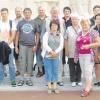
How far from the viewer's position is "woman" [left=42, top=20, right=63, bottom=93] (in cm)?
1062

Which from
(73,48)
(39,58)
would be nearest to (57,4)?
(39,58)

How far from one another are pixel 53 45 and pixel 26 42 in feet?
2.46

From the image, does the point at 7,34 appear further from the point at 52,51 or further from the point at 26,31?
the point at 52,51

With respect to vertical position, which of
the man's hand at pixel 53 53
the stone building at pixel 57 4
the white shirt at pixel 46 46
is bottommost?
the man's hand at pixel 53 53

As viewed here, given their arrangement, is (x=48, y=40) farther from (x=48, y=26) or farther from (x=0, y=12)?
(x=0, y=12)

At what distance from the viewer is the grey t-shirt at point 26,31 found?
1109cm

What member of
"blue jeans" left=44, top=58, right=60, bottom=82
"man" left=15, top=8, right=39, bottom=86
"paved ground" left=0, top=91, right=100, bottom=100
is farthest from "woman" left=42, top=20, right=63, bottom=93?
"man" left=15, top=8, right=39, bottom=86

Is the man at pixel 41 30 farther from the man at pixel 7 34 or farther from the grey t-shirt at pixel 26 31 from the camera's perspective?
the man at pixel 7 34

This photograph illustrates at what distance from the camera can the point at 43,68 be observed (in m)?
11.7

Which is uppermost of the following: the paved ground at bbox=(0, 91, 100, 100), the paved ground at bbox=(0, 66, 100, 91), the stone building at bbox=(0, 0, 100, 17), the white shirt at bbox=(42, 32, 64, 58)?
the stone building at bbox=(0, 0, 100, 17)

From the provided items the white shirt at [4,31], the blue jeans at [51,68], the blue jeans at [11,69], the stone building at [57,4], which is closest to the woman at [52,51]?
the blue jeans at [51,68]

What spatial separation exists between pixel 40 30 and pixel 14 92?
1623 mm

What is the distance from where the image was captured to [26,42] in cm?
1110

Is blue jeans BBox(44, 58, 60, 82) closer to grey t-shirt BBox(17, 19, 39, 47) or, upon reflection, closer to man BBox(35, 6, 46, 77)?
grey t-shirt BBox(17, 19, 39, 47)
